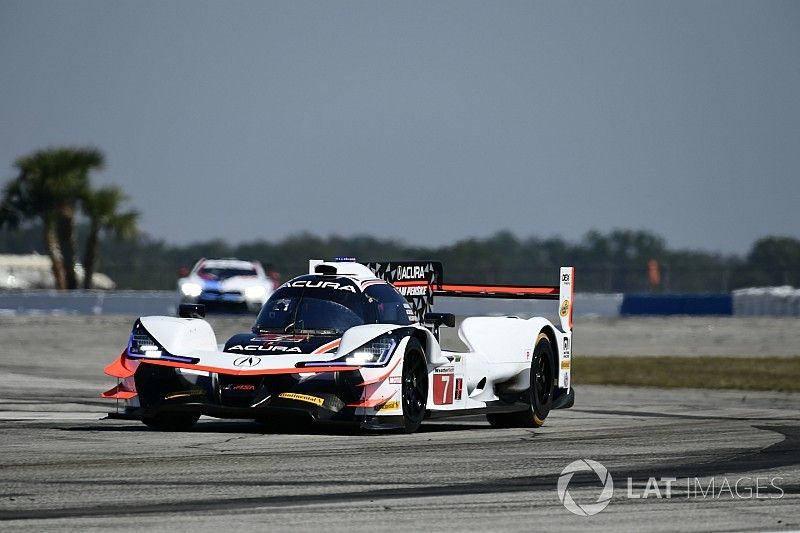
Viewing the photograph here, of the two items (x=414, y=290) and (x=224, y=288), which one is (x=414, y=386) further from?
(x=224, y=288)

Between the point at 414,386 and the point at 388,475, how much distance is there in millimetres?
3299

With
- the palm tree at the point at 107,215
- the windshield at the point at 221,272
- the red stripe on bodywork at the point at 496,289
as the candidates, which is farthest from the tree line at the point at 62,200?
the red stripe on bodywork at the point at 496,289

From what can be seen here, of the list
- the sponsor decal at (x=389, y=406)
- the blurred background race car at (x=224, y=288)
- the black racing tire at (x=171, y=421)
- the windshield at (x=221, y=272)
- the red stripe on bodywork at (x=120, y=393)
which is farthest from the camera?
the windshield at (x=221, y=272)

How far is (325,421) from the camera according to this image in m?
11.6

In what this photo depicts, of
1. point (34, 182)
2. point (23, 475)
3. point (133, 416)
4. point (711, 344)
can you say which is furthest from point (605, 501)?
point (34, 182)

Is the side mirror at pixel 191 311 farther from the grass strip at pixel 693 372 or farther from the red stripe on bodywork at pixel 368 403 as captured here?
the grass strip at pixel 693 372

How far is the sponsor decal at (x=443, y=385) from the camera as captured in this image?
41.8ft

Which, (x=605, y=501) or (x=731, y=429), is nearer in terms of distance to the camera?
(x=605, y=501)

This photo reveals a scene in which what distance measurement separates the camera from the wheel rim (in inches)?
479

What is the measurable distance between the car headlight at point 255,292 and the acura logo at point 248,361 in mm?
28393

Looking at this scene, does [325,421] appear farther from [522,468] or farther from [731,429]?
[731,429]

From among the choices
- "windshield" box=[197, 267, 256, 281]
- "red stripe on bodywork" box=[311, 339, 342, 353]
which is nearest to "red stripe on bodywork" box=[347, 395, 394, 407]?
"red stripe on bodywork" box=[311, 339, 342, 353]

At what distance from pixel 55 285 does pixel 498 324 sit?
4610 centimetres
